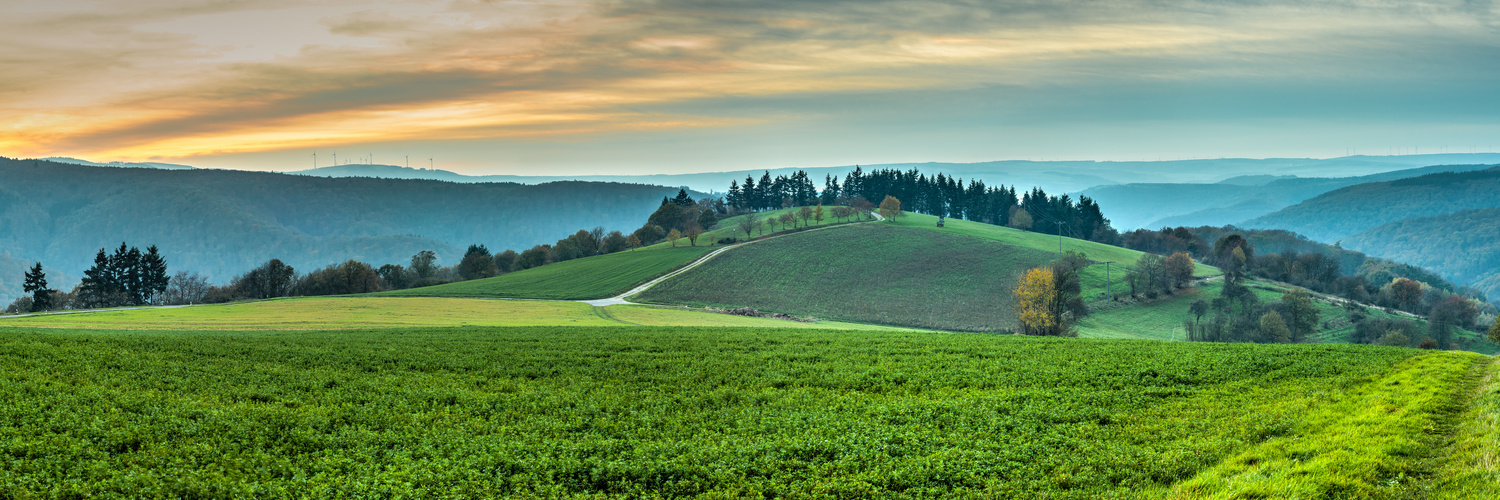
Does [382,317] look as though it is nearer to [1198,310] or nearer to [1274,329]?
[1198,310]

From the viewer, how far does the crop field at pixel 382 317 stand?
48.8 metres

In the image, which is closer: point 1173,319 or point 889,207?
point 1173,319

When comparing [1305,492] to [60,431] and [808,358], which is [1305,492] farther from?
[60,431]

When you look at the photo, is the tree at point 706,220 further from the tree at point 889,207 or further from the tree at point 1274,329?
the tree at point 1274,329

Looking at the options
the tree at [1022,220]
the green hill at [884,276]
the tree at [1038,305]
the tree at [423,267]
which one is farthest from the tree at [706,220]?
the tree at [1038,305]

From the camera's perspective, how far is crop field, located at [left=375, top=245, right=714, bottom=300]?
90750 millimetres

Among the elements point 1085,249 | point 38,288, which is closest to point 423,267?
point 38,288

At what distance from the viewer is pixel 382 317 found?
58344mm

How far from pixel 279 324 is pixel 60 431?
135 feet

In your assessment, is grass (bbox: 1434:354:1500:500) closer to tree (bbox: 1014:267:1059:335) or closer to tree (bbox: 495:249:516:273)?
tree (bbox: 1014:267:1059:335)

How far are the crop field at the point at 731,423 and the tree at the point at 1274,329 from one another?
56570mm

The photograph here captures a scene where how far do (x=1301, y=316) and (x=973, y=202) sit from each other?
4356 inches

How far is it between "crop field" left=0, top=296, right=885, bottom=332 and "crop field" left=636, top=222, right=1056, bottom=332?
13.1 meters

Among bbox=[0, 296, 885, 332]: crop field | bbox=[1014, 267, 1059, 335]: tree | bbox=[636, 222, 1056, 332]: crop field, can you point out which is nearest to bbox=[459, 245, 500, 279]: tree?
bbox=[636, 222, 1056, 332]: crop field
